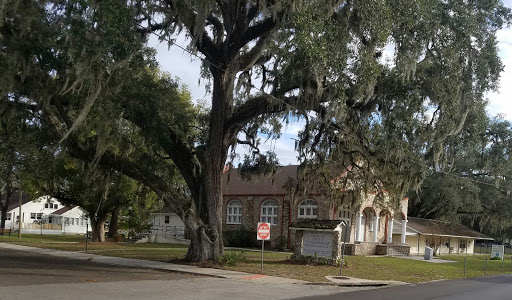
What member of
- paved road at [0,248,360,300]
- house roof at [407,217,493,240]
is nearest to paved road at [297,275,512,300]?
paved road at [0,248,360,300]

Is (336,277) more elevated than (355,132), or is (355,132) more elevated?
(355,132)

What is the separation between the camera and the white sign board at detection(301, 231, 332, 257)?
2319cm

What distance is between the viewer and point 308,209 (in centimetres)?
3500

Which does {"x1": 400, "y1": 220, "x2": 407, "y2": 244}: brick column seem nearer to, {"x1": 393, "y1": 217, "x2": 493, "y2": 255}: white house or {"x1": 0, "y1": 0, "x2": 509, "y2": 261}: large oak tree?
{"x1": 393, "y1": 217, "x2": 493, "y2": 255}: white house

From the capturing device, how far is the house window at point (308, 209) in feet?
113

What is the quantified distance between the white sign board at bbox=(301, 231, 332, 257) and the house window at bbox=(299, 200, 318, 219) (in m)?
10.5

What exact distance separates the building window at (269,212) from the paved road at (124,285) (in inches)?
738

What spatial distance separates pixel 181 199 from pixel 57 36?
875cm

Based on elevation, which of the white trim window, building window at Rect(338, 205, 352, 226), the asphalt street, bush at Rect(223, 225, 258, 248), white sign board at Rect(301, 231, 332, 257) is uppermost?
building window at Rect(338, 205, 352, 226)

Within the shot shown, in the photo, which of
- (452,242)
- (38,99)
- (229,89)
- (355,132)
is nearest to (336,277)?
(355,132)

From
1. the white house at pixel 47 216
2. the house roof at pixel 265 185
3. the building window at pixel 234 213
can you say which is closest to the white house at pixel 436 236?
the house roof at pixel 265 185

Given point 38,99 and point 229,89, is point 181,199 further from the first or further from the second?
point 38,99

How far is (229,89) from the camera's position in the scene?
19.8 meters

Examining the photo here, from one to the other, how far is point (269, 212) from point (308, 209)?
3277mm
